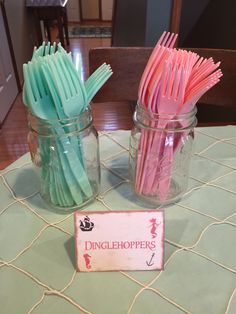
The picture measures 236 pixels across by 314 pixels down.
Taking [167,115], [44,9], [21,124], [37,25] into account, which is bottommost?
[21,124]

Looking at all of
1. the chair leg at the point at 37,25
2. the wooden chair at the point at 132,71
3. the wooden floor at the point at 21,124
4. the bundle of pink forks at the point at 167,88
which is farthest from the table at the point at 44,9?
the bundle of pink forks at the point at 167,88

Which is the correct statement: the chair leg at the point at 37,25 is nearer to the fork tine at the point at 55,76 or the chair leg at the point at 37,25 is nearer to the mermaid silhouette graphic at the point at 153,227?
the fork tine at the point at 55,76

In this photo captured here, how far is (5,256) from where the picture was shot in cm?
46

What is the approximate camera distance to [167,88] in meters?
0.41

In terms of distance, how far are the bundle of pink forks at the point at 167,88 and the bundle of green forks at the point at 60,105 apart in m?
0.07

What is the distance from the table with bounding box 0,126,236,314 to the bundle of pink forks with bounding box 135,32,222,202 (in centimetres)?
11

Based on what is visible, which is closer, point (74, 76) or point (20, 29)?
point (74, 76)

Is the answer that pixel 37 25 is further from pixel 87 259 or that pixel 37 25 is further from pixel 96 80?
pixel 87 259

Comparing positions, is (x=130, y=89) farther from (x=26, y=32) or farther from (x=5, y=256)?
(x=26, y=32)

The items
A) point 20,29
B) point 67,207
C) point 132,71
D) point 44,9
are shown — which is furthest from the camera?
point 44,9

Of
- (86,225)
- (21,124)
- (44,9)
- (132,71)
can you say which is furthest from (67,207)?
(44,9)

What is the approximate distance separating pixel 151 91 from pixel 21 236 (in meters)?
0.30

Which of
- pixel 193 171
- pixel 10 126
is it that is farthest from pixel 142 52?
pixel 10 126

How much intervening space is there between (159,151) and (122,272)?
19 centimetres
